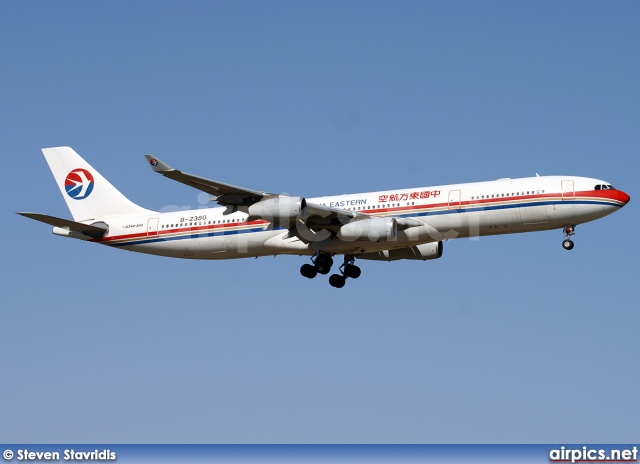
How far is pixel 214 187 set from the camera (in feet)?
149

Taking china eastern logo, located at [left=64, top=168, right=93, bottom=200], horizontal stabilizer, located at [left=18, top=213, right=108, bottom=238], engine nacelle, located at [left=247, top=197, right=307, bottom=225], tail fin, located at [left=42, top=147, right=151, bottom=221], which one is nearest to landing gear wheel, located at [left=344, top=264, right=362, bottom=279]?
engine nacelle, located at [left=247, top=197, right=307, bottom=225]

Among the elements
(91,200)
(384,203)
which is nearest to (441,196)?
(384,203)

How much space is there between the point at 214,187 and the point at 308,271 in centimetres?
799

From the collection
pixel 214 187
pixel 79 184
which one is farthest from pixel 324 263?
pixel 79 184

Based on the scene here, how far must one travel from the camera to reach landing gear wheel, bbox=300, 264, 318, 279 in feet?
168

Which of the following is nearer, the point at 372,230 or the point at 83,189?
the point at 372,230

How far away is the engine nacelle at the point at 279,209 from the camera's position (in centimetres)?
4606

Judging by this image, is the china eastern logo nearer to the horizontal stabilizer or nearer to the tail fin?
the tail fin

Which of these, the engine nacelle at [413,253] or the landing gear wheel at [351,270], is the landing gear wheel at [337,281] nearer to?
the landing gear wheel at [351,270]

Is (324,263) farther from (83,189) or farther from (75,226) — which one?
(83,189)

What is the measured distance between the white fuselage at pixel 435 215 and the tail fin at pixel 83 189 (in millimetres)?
4965

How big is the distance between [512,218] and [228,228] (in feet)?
44.8

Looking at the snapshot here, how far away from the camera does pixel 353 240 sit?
47969 millimetres

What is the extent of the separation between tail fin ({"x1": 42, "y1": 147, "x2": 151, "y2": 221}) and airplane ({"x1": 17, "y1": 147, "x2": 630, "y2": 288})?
151 cm
